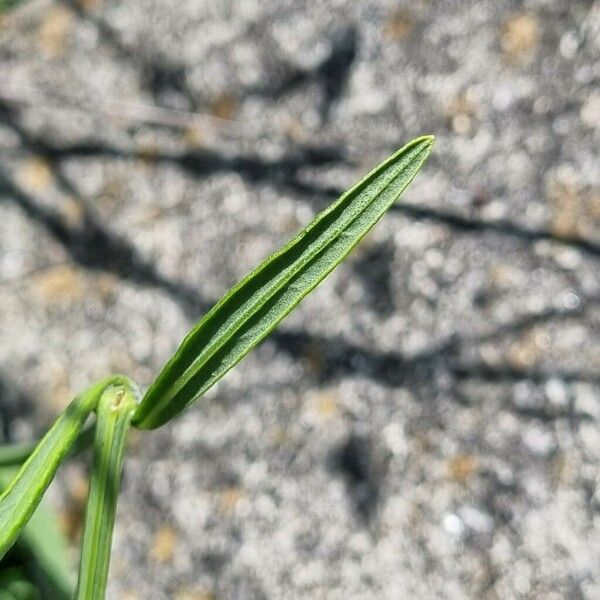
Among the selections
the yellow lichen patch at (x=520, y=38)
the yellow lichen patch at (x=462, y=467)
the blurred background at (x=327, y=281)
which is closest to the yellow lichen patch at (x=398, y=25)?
the blurred background at (x=327, y=281)

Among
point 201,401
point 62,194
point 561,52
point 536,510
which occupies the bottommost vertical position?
point 536,510

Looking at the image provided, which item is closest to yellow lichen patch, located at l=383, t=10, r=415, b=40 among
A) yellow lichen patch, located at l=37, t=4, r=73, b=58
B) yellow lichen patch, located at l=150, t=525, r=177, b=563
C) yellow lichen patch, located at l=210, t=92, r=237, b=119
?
yellow lichen patch, located at l=210, t=92, r=237, b=119

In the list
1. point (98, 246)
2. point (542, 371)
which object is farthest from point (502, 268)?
point (98, 246)

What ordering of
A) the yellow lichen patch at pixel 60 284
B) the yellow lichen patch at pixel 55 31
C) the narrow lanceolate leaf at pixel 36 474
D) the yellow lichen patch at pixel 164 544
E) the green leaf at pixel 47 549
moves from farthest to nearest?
1. the yellow lichen patch at pixel 55 31
2. the yellow lichen patch at pixel 60 284
3. the yellow lichen patch at pixel 164 544
4. the green leaf at pixel 47 549
5. the narrow lanceolate leaf at pixel 36 474

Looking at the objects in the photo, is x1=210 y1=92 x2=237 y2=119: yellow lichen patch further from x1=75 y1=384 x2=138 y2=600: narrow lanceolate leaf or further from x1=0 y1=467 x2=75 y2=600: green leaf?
x1=75 y1=384 x2=138 y2=600: narrow lanceolate leaf

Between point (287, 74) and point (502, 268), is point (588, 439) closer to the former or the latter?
point (502, 268)

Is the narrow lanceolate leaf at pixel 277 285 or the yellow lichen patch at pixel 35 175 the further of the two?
the yellow lichen patch at pixel 35 175

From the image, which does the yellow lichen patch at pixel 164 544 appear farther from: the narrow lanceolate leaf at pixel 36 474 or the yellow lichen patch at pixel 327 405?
the narrow lanceolate leaf at pixel 36 474

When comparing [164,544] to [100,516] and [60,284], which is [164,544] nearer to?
[60,284]
